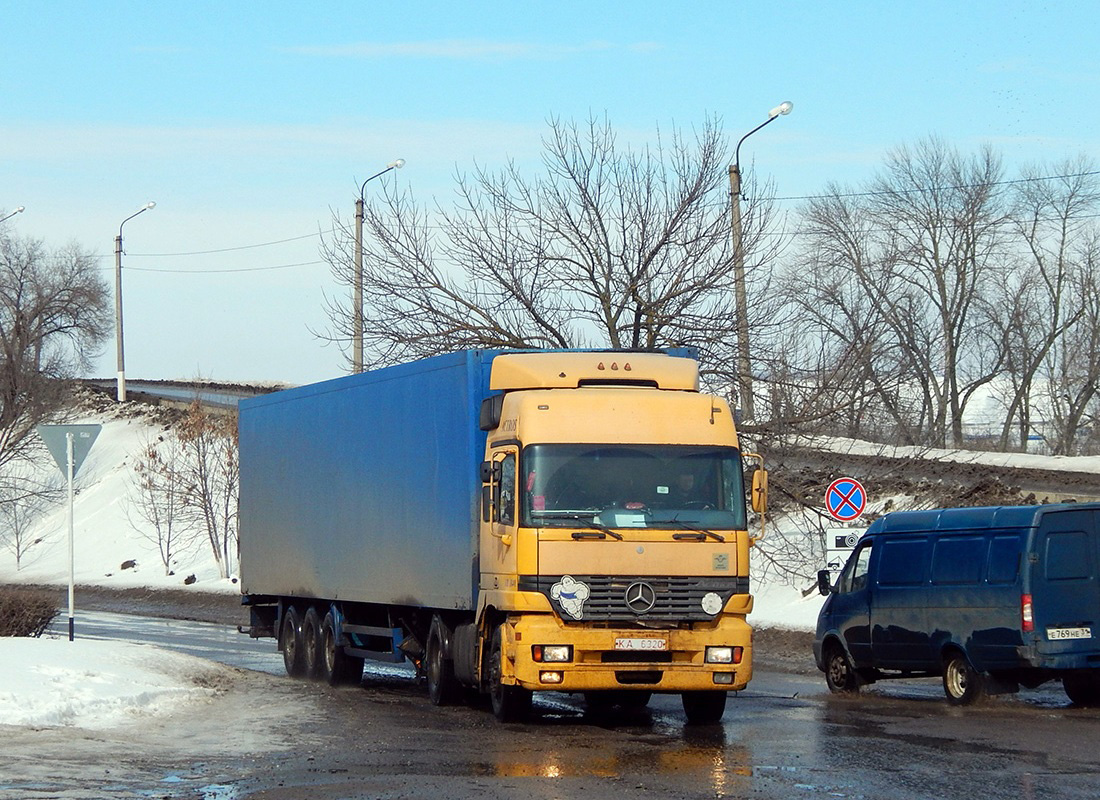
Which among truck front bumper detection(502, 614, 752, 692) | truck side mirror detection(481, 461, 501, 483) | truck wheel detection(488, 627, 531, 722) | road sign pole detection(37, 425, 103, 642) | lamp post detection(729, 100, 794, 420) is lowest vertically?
truck wheel detection(488, 627, 531, 722)

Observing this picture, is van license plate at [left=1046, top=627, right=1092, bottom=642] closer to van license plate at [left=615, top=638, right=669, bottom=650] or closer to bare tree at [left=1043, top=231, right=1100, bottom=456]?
van license plate at [left=615, top=638, right=669, bottom=650]

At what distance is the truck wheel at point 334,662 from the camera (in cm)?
1859

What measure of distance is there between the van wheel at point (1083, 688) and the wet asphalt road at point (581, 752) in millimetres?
194

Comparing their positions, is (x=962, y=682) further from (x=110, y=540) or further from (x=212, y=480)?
(x=110, y=540)

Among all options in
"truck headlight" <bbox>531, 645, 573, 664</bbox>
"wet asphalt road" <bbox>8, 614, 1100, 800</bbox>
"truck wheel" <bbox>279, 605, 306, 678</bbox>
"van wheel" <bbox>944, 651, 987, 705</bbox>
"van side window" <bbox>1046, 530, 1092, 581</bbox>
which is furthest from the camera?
"truck wheel" <bbox>279, 605, 306, 678</bbox>

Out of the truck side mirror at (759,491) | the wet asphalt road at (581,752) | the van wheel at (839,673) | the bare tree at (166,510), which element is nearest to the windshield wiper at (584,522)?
the truck side mirror at (759,491)

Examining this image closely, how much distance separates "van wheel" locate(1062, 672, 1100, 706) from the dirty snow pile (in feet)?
29.1

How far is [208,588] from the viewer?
4147cm

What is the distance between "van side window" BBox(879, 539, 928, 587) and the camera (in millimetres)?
16875

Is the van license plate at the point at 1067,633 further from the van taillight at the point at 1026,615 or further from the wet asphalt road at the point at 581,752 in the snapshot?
the wet asphalt road at the point at 581,752

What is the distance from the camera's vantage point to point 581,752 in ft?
38.5

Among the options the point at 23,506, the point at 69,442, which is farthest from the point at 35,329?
the point at 69,442

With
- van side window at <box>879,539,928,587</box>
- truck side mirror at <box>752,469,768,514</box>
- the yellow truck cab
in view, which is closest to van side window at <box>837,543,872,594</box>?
van side window at <box>879,539,928,587</box>

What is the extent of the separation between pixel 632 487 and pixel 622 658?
1.49 m
